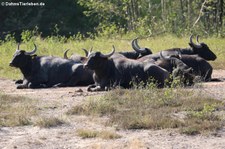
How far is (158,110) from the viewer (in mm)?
10914

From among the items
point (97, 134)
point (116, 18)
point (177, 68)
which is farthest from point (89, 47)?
point (116, 18)

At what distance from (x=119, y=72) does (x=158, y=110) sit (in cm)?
381

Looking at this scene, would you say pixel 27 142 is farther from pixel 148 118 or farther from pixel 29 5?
pixel 29 5

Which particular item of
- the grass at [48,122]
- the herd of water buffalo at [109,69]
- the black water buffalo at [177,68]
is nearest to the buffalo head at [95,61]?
the herd of water buffalo at [109,69]

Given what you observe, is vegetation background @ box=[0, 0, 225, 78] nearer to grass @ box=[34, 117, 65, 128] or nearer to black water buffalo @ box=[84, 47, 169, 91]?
black water buffalo @ box=[84, 47, 169, 91]

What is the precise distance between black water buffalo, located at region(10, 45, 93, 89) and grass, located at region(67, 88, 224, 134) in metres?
3.38

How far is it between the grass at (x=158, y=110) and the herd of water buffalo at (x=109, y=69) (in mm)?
1814

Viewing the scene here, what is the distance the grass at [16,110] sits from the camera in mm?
10438

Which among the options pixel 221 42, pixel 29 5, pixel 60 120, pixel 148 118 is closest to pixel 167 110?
pixel 148 118

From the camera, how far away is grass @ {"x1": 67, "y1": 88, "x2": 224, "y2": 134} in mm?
9938

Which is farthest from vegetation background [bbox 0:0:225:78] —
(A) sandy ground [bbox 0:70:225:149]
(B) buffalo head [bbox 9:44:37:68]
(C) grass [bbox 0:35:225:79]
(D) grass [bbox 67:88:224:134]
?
(A) sandy ground [bbox 0:70:225:149]

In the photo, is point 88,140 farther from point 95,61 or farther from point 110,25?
point 110,25

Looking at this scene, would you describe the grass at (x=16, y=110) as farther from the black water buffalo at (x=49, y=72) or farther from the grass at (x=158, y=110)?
the black water buffalo at (x=49, y=72)
